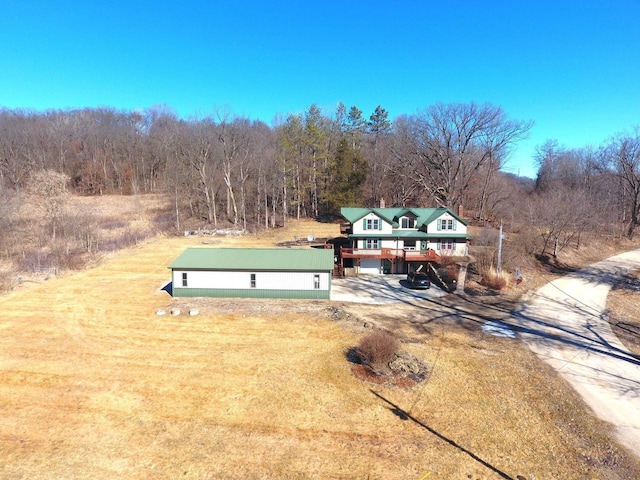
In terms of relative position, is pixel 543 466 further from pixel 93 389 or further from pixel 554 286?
pixel 554 286

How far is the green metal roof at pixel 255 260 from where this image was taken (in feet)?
82.2

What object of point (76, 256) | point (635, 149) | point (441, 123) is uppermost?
point (441, 123)

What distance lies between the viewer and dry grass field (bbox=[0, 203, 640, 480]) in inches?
398

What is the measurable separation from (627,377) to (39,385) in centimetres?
2567

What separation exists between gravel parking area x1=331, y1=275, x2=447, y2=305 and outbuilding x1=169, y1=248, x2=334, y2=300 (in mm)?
2285

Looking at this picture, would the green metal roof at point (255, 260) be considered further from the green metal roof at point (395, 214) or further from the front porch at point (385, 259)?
the green metal roof at point (395, 214)

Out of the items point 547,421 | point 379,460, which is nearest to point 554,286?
point 547,421

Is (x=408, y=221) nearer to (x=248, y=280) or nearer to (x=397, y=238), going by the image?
(x=397, y=238)

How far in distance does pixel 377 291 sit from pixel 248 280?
34.0 ft

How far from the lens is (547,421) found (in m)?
12.1

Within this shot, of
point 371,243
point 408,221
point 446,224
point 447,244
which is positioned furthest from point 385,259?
point 446,224

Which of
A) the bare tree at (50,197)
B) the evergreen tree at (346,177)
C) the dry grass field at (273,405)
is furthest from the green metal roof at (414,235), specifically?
the bare tree at (50,197)

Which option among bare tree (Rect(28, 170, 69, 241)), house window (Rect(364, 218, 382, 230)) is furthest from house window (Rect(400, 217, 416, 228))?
bare tree (Rect(28, 170, 69, 241))

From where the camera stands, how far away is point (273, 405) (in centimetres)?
1291
